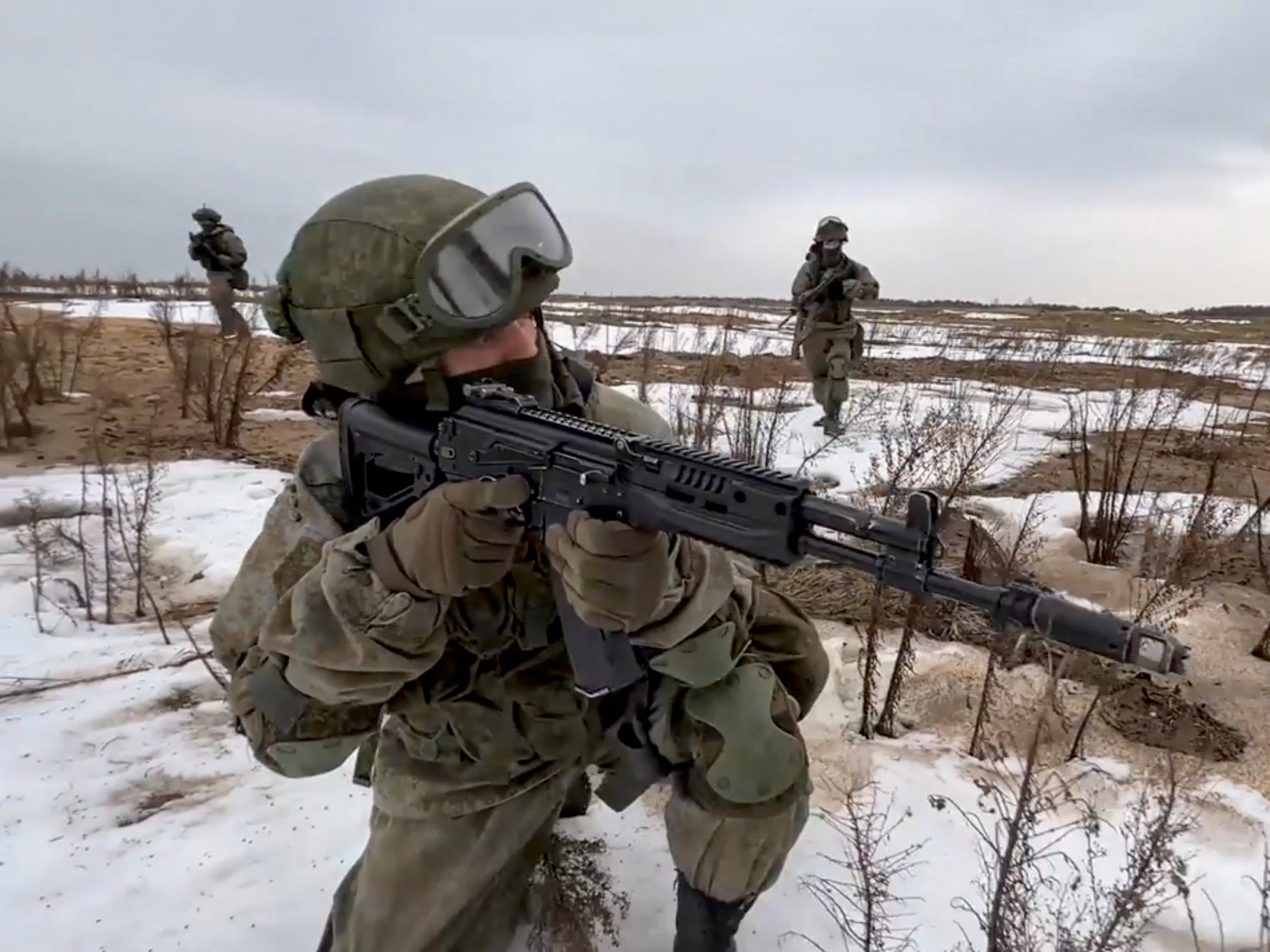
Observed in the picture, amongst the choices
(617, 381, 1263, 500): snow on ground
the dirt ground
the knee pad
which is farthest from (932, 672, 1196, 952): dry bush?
(617, 381, 1263, 500): snow on ground

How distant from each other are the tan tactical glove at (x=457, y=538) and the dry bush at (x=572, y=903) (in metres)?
0.85

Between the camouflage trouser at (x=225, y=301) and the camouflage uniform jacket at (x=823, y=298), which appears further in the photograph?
the camouflage trouser at (x=225, y=301)

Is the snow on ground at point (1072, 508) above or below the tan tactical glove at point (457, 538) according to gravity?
below

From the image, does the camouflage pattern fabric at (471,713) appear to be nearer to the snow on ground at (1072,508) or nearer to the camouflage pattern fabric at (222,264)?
the snow on ground at (1072,508)

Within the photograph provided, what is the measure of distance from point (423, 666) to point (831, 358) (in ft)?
23.6

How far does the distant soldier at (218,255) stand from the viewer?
1104 centimetres

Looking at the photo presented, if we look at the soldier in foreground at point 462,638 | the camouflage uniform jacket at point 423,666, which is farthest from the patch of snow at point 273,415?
the soldier in foreground at point 462,638

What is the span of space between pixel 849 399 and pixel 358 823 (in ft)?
24.7

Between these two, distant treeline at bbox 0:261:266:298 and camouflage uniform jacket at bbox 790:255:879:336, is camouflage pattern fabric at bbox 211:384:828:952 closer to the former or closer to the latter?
camouflage uniform jacket at bbox 790:255:879:336

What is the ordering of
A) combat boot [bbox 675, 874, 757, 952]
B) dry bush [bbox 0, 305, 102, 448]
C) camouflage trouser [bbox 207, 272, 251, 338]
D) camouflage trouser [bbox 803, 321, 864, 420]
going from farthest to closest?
camouflage trouser [bbox 207, 272, 251, 338] < camouflage trouser [bbox 803, 321, 864, 420] < dry bush [bbox 0, 305, 102, 448] < combat boot [bbox 675, 874, 757, 952]

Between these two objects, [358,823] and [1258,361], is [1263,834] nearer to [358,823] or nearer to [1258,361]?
[358,823]

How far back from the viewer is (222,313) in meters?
10.4

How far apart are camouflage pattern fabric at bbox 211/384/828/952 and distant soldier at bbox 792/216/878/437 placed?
21.8ft

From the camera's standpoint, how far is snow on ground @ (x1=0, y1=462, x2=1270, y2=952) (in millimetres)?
1947
